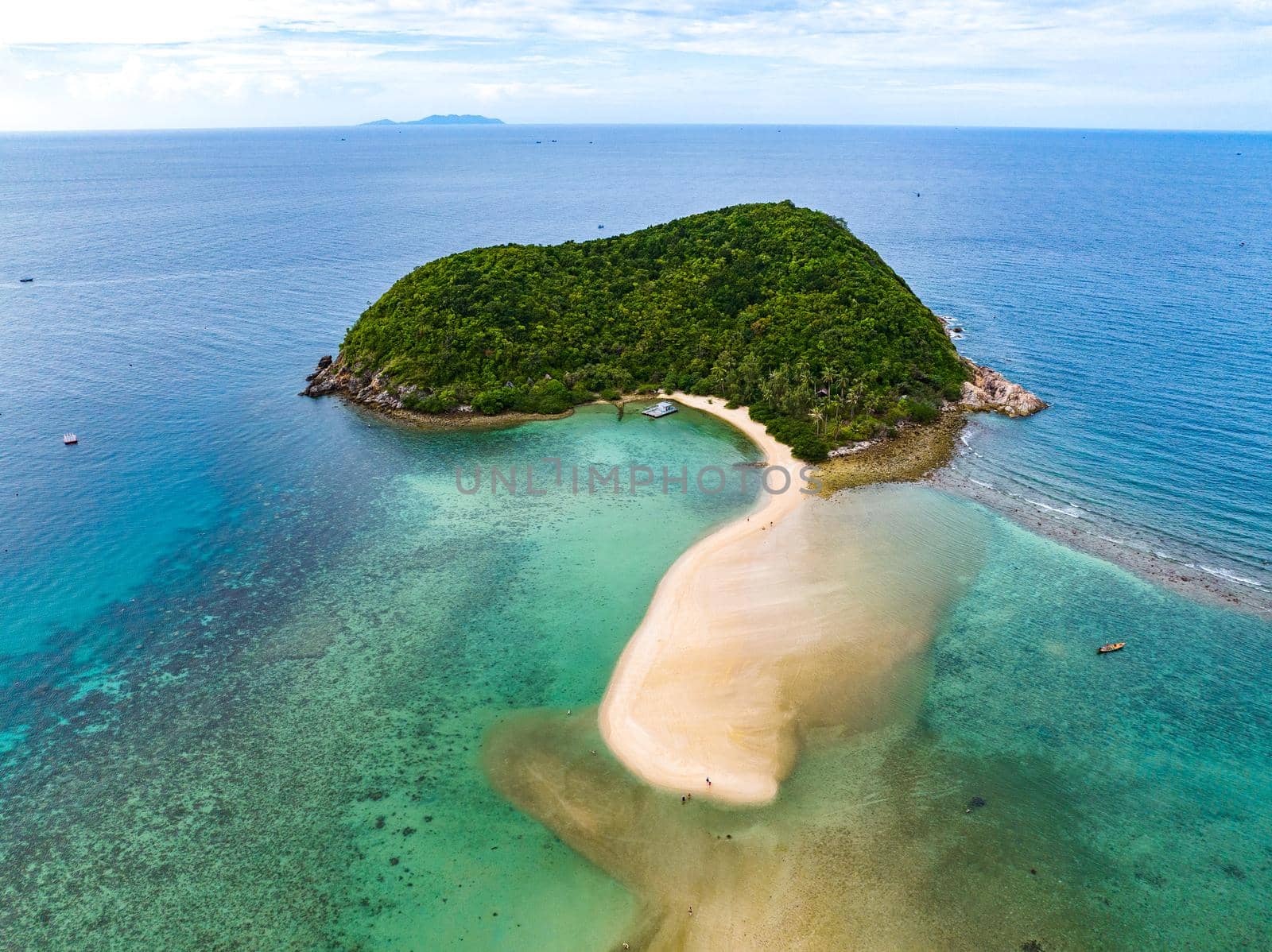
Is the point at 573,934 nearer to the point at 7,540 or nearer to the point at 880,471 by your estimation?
the point at 880,471

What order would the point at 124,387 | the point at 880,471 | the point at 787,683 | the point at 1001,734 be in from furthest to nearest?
the point at 124,387 → the point at 880,471 → the point at 787,683 → the point at 1001,734

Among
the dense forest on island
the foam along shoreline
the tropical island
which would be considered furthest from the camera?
the dense forest on island

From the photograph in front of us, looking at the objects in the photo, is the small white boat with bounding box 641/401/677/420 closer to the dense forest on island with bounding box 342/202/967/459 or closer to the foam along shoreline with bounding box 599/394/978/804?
the dense forest on island with bounding box 342/202/967/459

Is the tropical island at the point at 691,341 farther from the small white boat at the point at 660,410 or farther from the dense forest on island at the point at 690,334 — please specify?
the small white boat at the point at 660,410

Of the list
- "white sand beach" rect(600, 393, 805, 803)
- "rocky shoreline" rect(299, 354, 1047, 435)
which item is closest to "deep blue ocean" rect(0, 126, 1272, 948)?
"white sand beach" rect(600, 393, 805, 803)

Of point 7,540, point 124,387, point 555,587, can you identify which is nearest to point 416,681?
point 555,587

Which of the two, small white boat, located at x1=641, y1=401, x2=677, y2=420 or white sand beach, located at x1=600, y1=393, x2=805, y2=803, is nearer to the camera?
white sand beach, located at x1=600, y1=393, x2=805, y2=803
